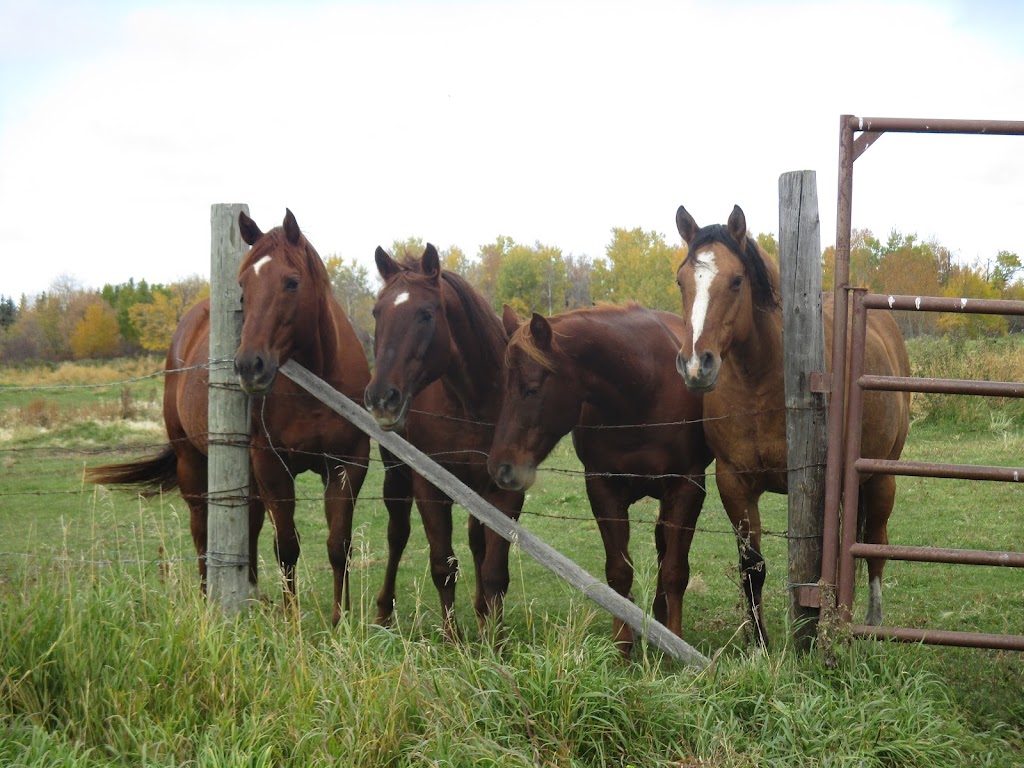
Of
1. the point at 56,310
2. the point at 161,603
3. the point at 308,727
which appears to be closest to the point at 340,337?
the point at 161,603

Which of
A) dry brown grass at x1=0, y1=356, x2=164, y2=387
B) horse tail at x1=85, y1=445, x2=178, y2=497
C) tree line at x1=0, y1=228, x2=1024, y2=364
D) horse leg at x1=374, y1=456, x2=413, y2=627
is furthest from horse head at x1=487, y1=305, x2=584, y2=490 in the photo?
tree line at x1=0, y1=228, x2=1024, y2=364

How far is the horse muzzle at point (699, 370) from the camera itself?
3684mm

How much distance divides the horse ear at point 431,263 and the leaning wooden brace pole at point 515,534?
0.91 meters

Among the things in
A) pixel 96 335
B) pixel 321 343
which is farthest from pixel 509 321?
pixel 96 335

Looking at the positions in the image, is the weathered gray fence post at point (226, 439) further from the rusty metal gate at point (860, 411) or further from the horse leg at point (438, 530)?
the rusty metal gate at point (860, 411)

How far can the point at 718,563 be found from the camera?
7105mm

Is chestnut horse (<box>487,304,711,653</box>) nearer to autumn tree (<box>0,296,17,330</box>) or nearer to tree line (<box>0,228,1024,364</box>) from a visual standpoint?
tree line (<box>0,228,1024,364</box>)

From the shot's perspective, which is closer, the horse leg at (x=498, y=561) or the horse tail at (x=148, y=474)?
the horse leg at (x=498, y=561)

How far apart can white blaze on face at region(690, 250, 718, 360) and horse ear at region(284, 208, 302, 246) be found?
6.89 ft

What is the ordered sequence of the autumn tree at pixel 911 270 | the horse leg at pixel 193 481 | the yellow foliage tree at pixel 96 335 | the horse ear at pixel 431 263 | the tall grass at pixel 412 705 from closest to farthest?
the tall grass at pixel 412 705 < the horse ear at pixel 431 263 < the horse leg at pixel 193 481 < the autumn tree at pixel 911 270 < the yellow foliage tree at pixel 96 335

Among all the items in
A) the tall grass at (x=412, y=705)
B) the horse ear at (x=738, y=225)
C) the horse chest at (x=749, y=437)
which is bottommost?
the tall grass at (x=412, y=705)

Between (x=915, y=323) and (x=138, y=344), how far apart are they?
5339 cm

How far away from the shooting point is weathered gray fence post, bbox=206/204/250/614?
4.12 meters

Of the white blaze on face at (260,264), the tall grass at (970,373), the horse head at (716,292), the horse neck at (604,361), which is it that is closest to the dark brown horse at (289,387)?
the white blaze on face at (260,264)
